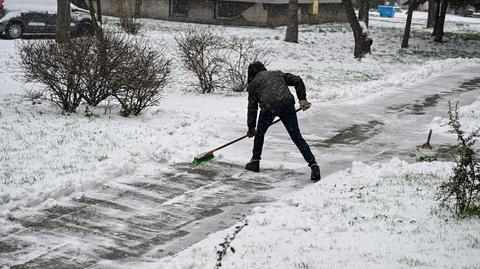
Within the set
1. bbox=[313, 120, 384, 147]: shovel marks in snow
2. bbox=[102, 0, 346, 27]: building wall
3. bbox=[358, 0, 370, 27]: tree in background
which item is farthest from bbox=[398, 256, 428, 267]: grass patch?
bbox=[102, 0, 346, 27]: building wall

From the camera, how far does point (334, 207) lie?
6203mm

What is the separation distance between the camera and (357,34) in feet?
77.2

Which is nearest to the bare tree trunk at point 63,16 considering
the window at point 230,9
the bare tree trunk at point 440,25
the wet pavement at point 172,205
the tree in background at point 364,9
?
the wet pavement at point 172,205

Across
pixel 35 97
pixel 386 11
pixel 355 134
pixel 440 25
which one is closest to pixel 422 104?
pixel 355 134

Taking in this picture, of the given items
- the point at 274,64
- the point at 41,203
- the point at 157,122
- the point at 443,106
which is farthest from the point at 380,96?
the point at 41,203

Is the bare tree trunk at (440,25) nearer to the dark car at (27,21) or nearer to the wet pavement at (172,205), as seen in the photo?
the dark car at (27,21)

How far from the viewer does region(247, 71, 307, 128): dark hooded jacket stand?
7.64 m

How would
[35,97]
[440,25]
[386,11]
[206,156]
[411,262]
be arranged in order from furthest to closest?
[386,11] → [440,25] → [35,97] → [206,156] → [411,262]

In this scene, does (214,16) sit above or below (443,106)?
above

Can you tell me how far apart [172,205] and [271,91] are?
216 centimetres

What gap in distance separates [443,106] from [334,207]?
8.95 m

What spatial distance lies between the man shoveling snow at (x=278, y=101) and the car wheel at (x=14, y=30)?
54.7ft

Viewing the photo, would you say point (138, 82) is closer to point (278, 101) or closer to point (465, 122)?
point (278, 101)

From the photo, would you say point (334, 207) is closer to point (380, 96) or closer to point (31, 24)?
point (380, 96)
